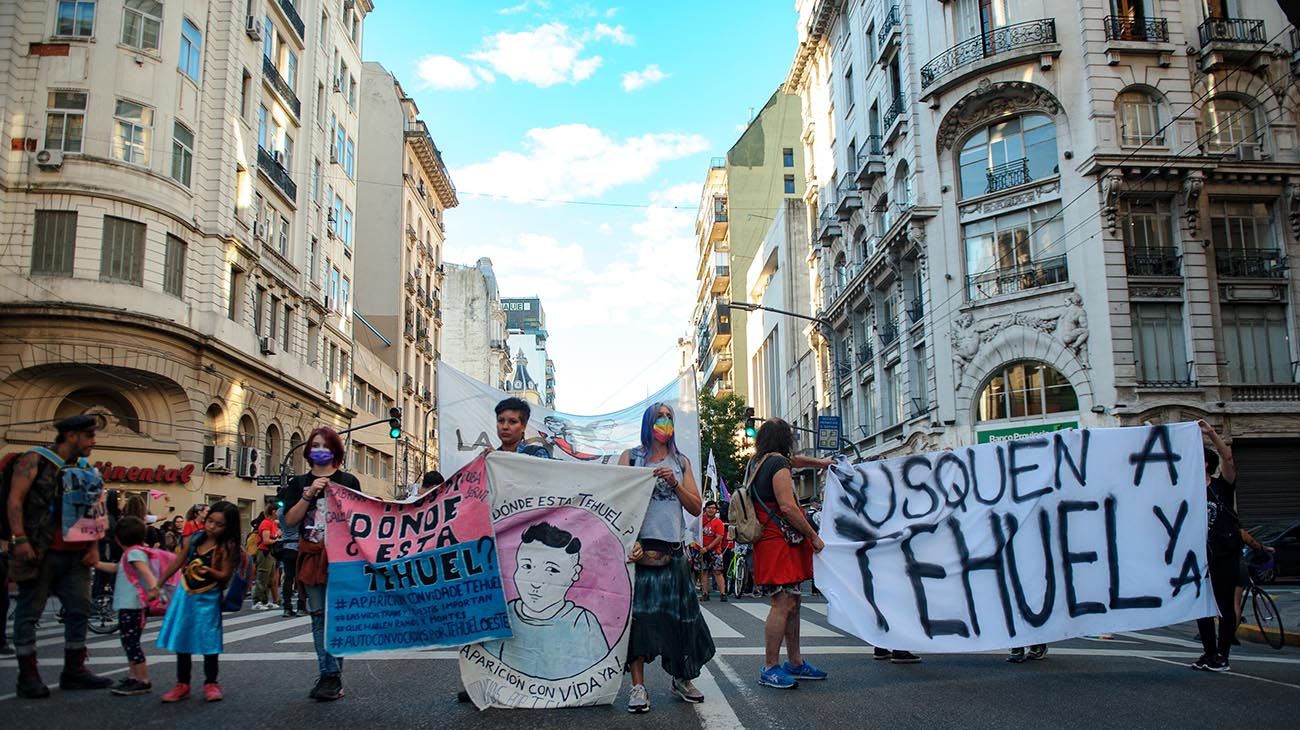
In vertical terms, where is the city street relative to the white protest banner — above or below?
below

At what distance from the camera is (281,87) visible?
34.3 meters

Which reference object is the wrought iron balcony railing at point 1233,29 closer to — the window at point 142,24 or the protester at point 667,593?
the protester at point 667,593

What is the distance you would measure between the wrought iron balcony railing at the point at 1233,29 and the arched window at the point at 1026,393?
10315mm

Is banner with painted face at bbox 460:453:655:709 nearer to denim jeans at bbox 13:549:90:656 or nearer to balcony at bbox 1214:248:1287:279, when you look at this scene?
denim jeans at bbox 13:549:90:656

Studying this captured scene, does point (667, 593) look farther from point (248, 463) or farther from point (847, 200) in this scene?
point (847, 200)

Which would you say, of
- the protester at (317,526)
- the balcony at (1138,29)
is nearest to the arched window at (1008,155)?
the balcony at (1138,29)

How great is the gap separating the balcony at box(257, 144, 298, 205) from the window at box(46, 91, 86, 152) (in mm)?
7370

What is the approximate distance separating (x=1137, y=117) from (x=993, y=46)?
4626mm

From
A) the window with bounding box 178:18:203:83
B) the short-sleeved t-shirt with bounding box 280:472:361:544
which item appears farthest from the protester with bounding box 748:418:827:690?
the window with bounding box 178:18:203:83

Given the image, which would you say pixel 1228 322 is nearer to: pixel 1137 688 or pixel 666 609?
pixel 1137 688

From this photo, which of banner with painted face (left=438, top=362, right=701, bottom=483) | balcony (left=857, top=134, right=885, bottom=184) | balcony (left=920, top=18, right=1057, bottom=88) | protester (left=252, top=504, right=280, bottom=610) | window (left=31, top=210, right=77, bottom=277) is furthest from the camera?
balcony (left=857, top=134, right=885, bottom=184)

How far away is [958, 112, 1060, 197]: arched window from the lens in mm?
28516

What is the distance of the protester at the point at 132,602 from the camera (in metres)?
6.34

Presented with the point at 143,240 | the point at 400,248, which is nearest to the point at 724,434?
the point at 400,248
